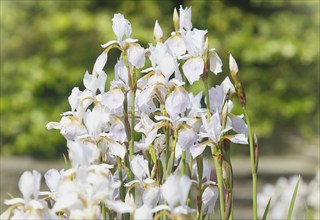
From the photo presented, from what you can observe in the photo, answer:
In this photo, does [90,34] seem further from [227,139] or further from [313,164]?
[227,139]

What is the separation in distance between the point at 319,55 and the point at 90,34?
9.20ft

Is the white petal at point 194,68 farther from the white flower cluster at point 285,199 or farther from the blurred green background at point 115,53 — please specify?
the blurred green background at point 115,53

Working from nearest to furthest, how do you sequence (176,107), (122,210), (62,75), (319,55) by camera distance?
(122,210), (176,107), (62,75), (319,55)

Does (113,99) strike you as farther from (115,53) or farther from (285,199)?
(115,53)

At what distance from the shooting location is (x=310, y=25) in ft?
30.7

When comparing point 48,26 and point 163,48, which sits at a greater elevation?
point 48,26

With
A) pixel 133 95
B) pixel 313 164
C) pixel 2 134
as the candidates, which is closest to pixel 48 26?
pixel 2 134

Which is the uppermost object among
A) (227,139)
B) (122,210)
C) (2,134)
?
(2,134)

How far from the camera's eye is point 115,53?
864 centimetres

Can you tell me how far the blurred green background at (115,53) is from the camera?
27.7 feet

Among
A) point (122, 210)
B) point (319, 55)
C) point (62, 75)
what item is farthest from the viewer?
point (319, 55)

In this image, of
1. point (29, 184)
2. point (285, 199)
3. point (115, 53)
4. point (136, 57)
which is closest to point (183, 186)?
point (29, 184)

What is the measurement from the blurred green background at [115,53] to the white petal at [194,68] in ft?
20.2

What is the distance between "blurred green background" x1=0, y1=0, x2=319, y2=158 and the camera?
845 centimetres
